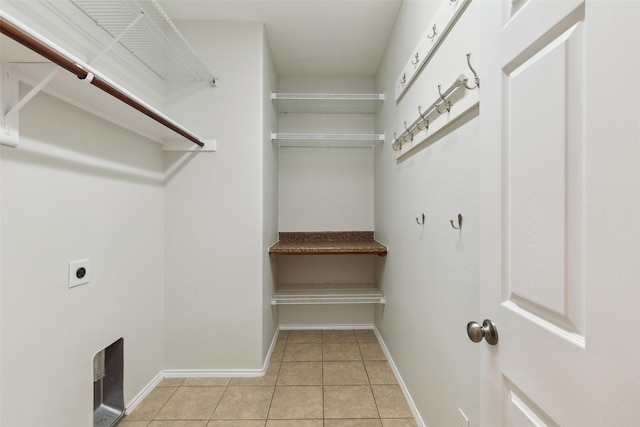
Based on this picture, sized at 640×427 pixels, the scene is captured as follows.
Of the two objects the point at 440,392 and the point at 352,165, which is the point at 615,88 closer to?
the point at 440,392

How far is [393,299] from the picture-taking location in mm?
2180

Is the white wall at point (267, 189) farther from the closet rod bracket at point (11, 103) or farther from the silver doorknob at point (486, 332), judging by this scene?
the silver doorknob at point (486, 332)

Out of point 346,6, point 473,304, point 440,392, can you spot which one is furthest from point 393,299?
point 346,6

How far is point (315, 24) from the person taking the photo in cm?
214

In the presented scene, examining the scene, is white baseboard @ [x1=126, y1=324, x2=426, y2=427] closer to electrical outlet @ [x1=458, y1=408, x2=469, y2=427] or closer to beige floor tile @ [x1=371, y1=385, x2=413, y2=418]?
beige floor tile @ [x1=371, y1=385, x2=413, y2=418]

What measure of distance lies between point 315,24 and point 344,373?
8.50 feet

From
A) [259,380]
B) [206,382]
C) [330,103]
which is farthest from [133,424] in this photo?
[330,103]

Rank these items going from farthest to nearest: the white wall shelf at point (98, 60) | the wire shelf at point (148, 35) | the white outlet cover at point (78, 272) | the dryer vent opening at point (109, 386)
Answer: the dryer vent opening at point (109, 386) → the wire shelf at point (148, 35) → the white outlet cover at point (78, 272) → the white wall shelf at point (98, 60)

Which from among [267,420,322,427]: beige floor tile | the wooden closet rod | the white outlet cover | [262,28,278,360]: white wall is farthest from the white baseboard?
the wooden closet rod

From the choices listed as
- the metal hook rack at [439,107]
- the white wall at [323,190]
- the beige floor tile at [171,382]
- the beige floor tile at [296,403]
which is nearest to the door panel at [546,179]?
the metal hook rack at [439,107]

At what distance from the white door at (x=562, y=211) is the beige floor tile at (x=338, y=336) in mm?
2006

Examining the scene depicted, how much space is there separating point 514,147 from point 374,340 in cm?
241

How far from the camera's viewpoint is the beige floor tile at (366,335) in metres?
2.68

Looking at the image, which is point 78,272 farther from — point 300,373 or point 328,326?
point 328,326
